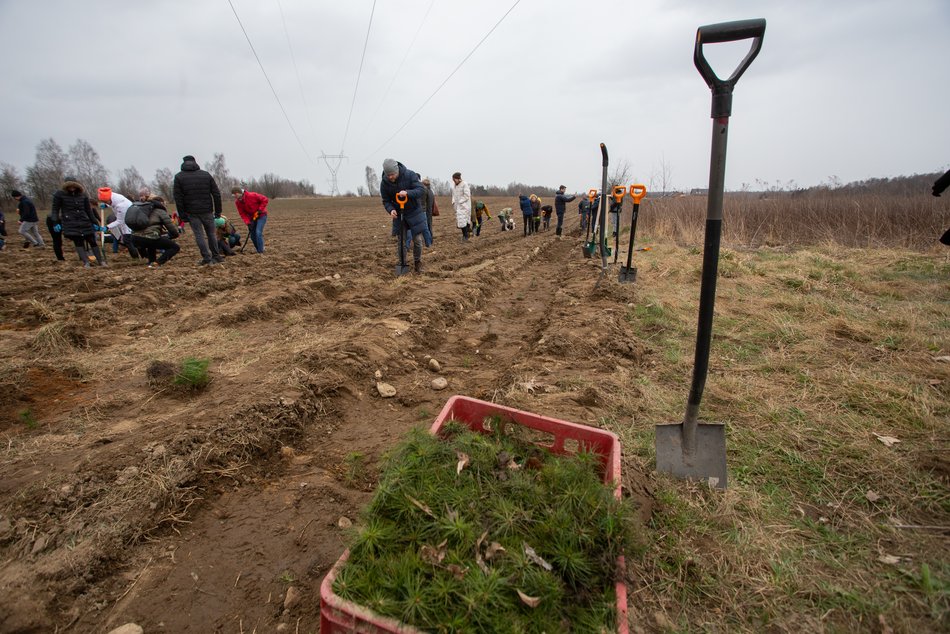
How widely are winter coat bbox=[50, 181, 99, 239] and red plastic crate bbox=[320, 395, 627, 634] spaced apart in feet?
31.6

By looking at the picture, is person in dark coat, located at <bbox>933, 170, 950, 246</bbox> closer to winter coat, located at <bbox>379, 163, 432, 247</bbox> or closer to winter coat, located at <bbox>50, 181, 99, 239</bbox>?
winter coat, located at <bbox>379, 163, 432, 247</bbox>

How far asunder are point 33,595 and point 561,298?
225 inches

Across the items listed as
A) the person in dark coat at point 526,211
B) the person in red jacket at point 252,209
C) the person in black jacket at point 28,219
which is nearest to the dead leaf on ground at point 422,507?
the person in red jacket at point 252,209

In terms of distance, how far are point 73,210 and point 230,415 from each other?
8.33m

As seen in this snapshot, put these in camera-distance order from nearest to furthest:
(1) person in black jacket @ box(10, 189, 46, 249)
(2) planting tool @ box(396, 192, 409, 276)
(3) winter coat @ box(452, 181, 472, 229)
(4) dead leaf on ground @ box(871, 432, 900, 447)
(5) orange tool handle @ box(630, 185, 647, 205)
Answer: (4) dead leaf on ground @ box(871, 432, 900, 447)
(5) orange tool handle @ box(630, 185, 647, 205)
(2) planting tool @ box(396, 192, 409, 276)
(1) person in black jacket @ box(10, 189, 46, 249)
(3) winter coat @ box(452, 181, 472, 229)

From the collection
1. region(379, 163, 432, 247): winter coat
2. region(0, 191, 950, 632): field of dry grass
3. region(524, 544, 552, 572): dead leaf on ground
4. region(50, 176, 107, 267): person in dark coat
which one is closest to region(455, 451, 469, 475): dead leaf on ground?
region(524, 544, 552, 572): dead leaf on ground

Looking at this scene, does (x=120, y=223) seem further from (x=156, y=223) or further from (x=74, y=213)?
(x=156, y=223)

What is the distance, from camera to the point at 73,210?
25.8 feet

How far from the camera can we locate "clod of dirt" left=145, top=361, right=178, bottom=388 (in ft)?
11.0

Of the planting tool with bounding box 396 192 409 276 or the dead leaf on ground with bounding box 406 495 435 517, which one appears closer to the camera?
the dead leaf on ground with bounding box 406 495 435 517

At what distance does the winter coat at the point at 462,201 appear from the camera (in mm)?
12695

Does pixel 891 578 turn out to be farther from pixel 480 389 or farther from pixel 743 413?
pixel 480 389

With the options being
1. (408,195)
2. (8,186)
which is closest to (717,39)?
(408,195)

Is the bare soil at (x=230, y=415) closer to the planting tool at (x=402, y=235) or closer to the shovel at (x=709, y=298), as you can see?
the shovel at (x=709, y=298)
